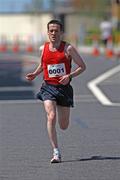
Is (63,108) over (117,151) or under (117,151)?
over

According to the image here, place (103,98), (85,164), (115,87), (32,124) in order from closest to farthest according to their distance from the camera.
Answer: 1. (85,164)
2. (32,124)
3. (103,98)
4. (115,87)

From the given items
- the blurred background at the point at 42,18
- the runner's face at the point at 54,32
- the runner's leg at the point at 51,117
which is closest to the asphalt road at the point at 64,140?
the runner's leg at the point at 51,117

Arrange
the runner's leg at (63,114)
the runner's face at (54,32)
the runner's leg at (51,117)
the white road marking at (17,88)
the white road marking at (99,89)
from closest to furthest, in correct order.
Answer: the runner's face at (54,32), the runner's leg at (51,117), the runner's leg at (63,114), the white road marking at (99,89), the white road marking at (17,88)

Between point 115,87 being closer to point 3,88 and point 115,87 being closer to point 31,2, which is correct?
point 3,88

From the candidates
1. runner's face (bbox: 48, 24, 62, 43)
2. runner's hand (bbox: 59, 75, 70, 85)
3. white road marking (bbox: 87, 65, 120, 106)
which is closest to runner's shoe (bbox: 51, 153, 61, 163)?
runner's hand (bbox: 59, 75, 70, 85)

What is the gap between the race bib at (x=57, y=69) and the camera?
1053 centimetres

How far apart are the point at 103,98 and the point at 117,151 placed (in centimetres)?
861

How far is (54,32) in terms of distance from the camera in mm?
10406

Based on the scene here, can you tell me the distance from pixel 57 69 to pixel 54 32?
47cm

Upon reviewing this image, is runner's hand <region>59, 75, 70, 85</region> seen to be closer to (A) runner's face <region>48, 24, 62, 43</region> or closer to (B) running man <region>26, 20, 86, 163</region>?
(B) running man <region>26, 20, 86, 163</region>

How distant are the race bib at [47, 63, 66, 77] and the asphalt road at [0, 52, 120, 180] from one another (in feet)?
3.64

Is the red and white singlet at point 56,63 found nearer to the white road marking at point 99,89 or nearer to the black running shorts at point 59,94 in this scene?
the black running shorts at point 59,94

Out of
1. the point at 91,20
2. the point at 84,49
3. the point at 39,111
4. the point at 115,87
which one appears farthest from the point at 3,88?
the point at 91,20

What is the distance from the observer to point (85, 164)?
10.4 metres
